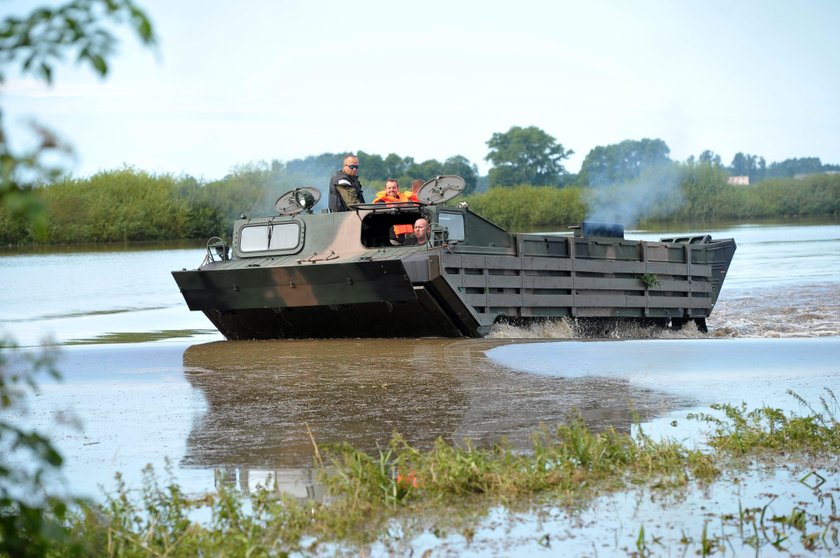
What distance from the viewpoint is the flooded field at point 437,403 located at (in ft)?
17.1

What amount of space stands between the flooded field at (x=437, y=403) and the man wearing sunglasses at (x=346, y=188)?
5.69 ft

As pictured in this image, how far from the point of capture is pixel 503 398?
8.60 metres

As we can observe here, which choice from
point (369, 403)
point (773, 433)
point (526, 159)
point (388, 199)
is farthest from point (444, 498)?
point (526, 159)

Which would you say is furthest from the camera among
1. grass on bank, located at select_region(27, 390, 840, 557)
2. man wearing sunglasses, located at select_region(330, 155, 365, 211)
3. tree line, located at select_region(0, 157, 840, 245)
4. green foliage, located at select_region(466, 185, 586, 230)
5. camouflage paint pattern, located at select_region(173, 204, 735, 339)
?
green foliage, located at select_region(466, 185, 586, 230)

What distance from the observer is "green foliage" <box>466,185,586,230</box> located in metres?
49.9

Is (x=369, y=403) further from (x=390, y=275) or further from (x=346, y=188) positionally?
(x=346, y=188)

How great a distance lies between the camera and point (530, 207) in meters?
50.5

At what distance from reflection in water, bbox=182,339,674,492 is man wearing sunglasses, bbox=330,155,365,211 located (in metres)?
2.39

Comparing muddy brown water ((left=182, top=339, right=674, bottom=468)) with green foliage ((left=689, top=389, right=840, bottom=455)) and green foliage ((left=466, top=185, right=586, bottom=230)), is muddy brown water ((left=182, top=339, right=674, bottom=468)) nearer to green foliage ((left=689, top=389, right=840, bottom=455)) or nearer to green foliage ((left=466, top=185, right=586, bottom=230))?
green foliage ((left=689, top=389, right=840, bottom=455))

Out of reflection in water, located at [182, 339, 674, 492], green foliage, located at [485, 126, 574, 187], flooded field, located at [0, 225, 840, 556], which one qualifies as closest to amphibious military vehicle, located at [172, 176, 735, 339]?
flooded field, located at [0, 225, 840, 556]

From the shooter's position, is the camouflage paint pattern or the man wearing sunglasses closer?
the camouflage paint pattern

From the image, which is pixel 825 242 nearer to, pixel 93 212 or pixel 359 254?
pixel 93 212

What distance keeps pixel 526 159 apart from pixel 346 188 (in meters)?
56.0

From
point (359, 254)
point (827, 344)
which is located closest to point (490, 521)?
point (827, 344)
